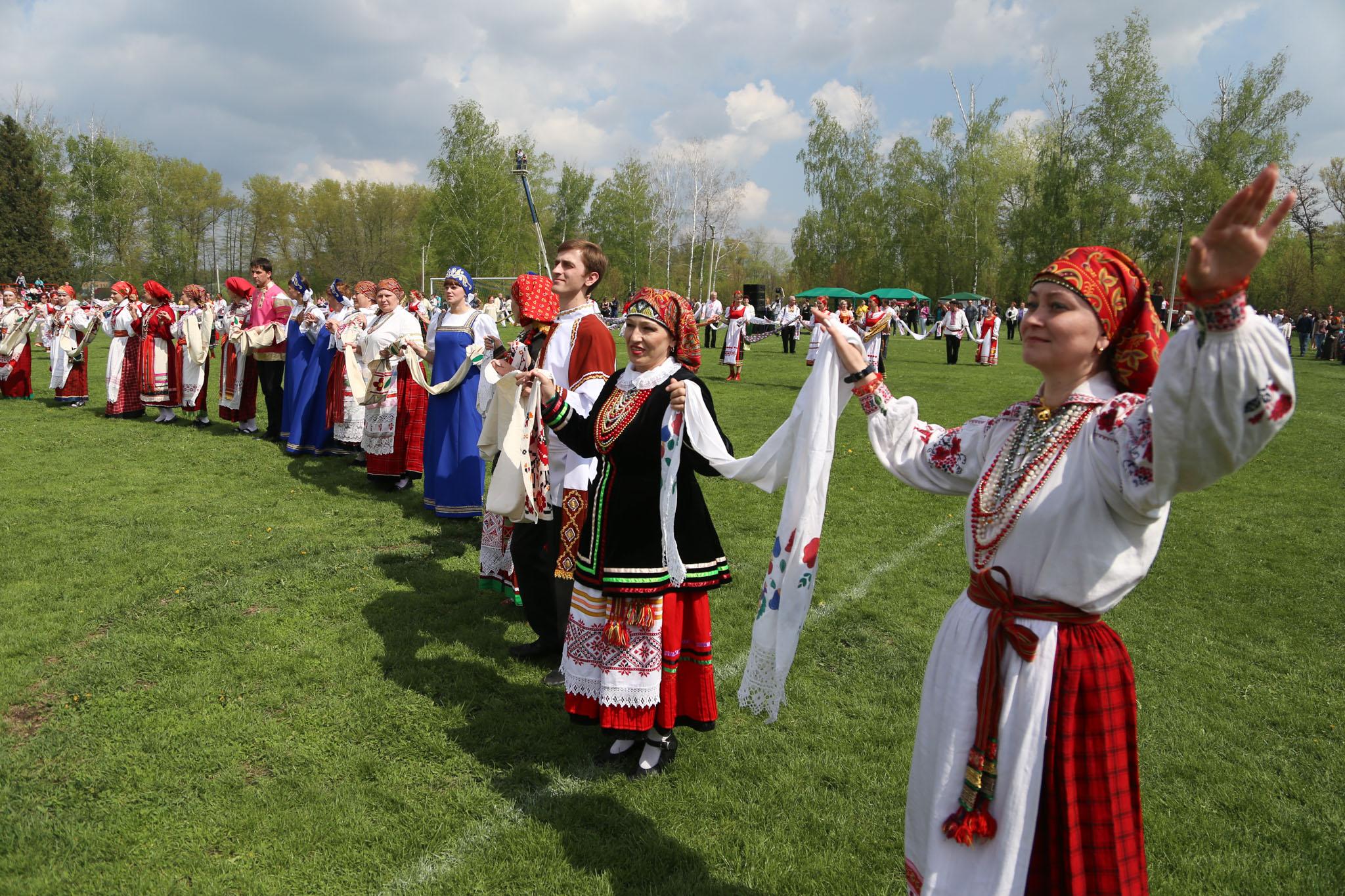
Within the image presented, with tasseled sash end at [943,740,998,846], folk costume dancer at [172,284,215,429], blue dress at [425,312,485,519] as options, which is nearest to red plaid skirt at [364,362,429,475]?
blue dress at [425,312,485,519]

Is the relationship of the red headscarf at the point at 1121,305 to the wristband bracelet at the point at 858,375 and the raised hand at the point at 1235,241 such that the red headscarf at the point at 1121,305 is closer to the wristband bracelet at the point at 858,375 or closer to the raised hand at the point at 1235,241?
the raised hand at the point at 1235,241

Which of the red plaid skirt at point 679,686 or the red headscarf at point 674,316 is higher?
the red headscarf at point 674,316

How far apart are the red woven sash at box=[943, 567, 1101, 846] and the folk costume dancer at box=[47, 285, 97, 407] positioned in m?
14.5

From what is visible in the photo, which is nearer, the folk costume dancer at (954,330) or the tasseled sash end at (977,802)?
the tasseled sash end at (977,802)

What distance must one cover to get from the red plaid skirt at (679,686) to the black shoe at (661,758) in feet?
0.40

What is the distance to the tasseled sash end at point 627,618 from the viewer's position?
3479 mm

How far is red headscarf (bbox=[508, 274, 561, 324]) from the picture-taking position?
4.58 meters

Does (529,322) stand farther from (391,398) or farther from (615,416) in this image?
(391,398)

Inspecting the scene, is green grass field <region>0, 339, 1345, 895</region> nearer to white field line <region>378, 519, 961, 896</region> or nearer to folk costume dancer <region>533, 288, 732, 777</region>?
white field line <region>378, 519, 961, 896</region>

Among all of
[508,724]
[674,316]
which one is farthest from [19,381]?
[674,316]

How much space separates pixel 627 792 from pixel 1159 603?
430cm

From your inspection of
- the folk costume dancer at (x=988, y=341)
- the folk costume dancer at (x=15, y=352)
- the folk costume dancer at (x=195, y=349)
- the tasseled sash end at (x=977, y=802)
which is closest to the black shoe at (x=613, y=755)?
the tasseled sash end at (x=977, y=802)

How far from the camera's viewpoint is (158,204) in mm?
53469

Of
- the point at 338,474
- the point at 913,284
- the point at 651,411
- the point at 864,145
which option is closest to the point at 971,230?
the point at 913,284
